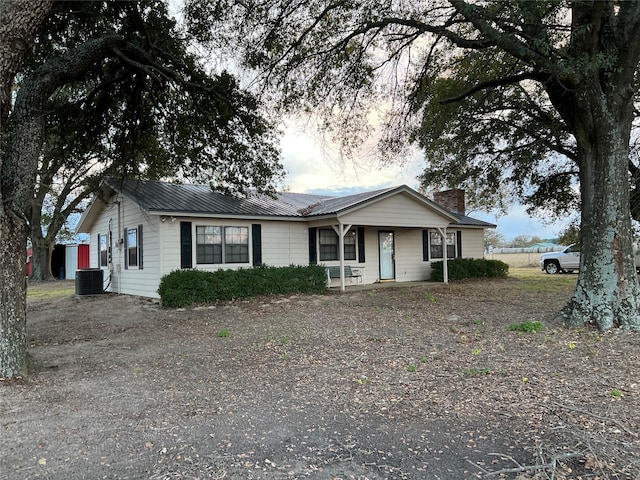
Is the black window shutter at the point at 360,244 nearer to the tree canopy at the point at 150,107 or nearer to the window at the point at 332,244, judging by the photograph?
the window at the point at 332,244

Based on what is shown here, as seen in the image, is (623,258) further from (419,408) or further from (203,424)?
(203,424)

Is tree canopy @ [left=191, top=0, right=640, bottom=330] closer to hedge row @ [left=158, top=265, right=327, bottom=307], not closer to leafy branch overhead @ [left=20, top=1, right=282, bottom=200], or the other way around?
leafy branch overhead @ [left=20, top=1, right=282, bottom=200]

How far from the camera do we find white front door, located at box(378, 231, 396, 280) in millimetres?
16438

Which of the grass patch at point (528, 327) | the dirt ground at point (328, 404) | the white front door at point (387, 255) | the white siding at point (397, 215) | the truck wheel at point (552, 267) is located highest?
the white siding at point (397, 215)

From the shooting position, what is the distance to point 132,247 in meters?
13.4

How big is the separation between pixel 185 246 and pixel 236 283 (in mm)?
1789

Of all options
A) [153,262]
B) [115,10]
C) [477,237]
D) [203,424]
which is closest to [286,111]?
[115,10]

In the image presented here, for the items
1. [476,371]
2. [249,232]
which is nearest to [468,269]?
[249,232]

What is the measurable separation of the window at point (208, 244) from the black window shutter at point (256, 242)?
40.9 inches

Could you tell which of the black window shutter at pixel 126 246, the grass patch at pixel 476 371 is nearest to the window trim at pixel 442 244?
the black window shutter at pixel 126 246

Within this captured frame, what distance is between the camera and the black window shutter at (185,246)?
39.1 ft

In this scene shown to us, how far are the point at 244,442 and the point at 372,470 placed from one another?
3.30ft

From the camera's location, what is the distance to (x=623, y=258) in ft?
22.5

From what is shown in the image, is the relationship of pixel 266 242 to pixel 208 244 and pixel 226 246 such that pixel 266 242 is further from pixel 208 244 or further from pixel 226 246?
pixel 208 244
